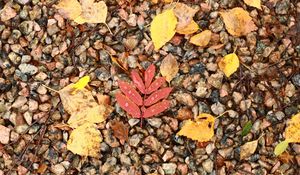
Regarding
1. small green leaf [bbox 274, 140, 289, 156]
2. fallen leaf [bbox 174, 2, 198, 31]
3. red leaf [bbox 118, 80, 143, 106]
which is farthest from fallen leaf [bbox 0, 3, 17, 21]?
small green leaf [bbox 274, 140, 289, 156]

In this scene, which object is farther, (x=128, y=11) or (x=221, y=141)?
(x=128, y=11)

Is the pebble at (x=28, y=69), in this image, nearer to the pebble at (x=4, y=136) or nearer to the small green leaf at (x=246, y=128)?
the pebble at (x=4, y=136)

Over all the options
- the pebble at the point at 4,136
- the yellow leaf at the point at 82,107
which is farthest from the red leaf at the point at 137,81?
the pebble at the point at 4,136

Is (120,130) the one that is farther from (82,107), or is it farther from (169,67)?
(169,67)

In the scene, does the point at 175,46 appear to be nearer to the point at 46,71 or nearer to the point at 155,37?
the point at 155,37

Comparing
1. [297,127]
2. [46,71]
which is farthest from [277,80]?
[46,71]

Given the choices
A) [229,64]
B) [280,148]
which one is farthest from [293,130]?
[229,64]

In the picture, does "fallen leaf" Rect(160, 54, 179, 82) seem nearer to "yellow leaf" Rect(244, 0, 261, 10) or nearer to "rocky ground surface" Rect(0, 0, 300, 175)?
"rocky ground surface" Rect(0, 0, 300, 175)
